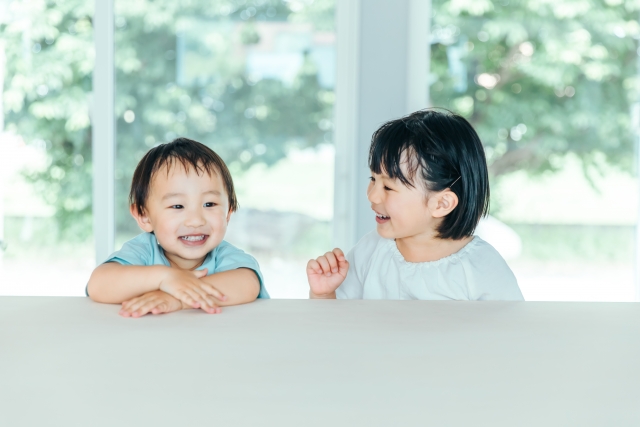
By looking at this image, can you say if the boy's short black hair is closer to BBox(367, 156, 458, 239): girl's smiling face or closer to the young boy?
the young boy

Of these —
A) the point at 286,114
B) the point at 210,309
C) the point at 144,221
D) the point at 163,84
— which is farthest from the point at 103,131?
the point at 210,309

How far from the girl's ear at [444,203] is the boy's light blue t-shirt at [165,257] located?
38 cm

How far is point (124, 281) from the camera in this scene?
2.74 feet

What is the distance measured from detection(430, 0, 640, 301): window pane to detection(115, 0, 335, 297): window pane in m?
0.53

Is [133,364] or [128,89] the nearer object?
[133,364]

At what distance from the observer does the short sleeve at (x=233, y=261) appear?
3.35 feet

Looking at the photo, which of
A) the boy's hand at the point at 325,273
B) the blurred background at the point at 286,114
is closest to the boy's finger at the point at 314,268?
the boy's hand at the point at 325,273

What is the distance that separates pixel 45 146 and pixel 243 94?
92 centimetres

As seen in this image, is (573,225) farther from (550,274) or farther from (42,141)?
(42,141)

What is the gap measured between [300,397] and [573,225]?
8.91 feet

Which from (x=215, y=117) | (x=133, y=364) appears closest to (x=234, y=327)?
(x=133, y=364)

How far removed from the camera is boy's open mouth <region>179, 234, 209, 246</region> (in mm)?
1116

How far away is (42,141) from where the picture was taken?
2.64 m

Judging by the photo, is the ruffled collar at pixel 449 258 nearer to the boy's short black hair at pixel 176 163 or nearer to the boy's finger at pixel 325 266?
the boy's finger at pixel 325 266
